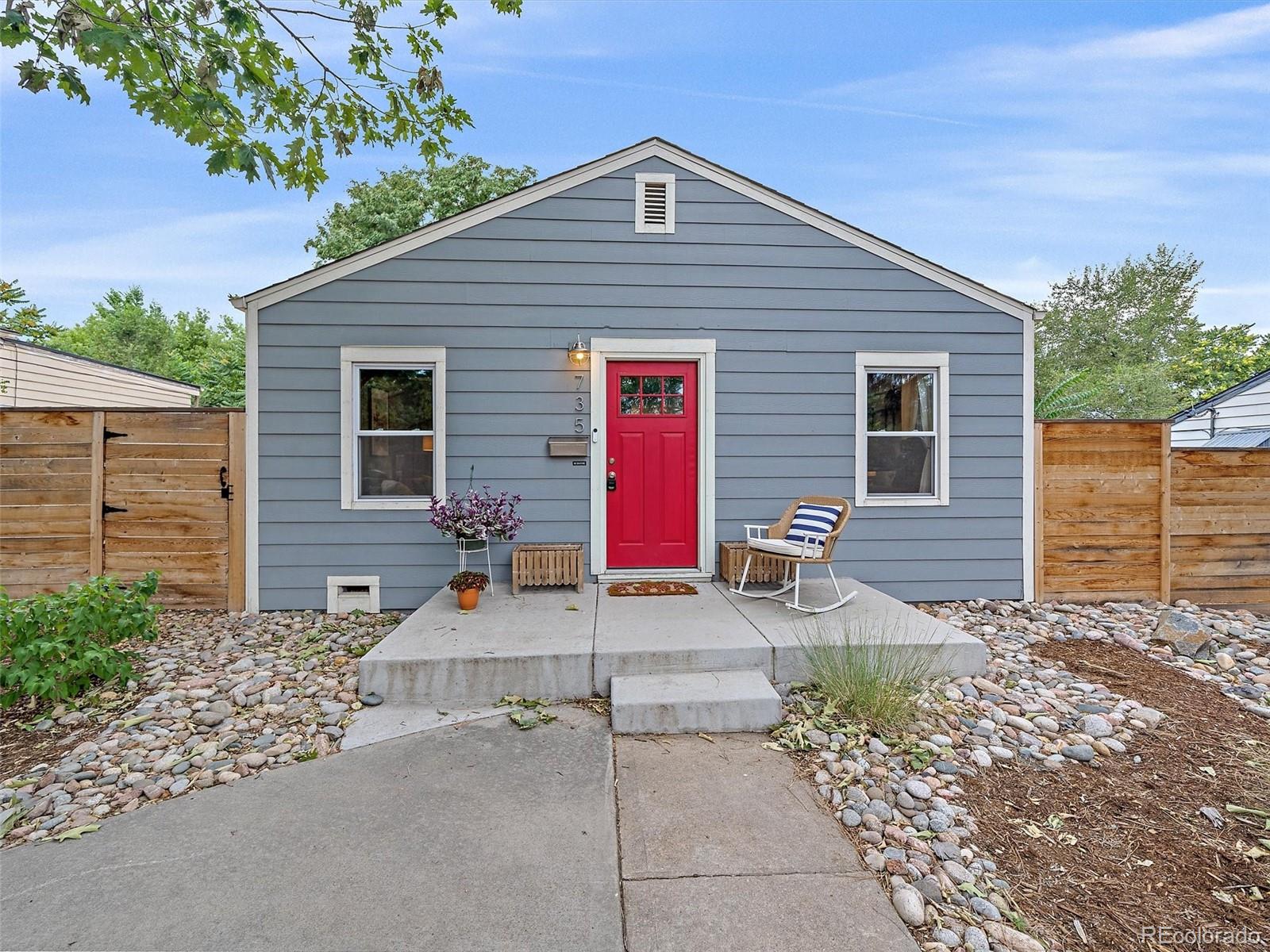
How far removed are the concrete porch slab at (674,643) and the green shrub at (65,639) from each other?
2.73 m

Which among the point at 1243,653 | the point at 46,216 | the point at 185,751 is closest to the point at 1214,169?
the point at 1243,653

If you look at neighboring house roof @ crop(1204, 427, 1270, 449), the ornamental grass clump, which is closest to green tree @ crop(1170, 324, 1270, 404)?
neighboring house roof @ crop(1204, 427, 1270, 449)

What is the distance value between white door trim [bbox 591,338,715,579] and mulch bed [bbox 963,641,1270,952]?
280 centimetres

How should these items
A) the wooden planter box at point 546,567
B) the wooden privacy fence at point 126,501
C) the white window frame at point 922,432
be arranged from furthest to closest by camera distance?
the white window frame at point 922,432 < the wooden privacy fence at point 126,501 < the wooden planter box at point 546,567

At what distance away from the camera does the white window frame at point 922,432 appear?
5.05 meters

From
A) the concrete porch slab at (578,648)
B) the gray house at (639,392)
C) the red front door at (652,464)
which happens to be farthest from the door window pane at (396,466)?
the red front door at (652,464)

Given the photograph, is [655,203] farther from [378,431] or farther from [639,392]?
[378,431]

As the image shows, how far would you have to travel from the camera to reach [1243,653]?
4004 mm

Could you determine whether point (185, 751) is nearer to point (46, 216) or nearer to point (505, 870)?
point (505, 870)

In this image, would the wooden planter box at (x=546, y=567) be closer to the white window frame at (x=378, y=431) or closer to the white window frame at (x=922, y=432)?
the white window frame at (x=378, y=431)

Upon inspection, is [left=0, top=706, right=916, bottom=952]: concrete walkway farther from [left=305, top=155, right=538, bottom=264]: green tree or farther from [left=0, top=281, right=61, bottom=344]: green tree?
[left=305, top=155, right=538, bottom=264]: green tree

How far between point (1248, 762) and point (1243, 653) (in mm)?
2074

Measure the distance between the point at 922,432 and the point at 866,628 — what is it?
7.24 feet

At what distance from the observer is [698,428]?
501cm
